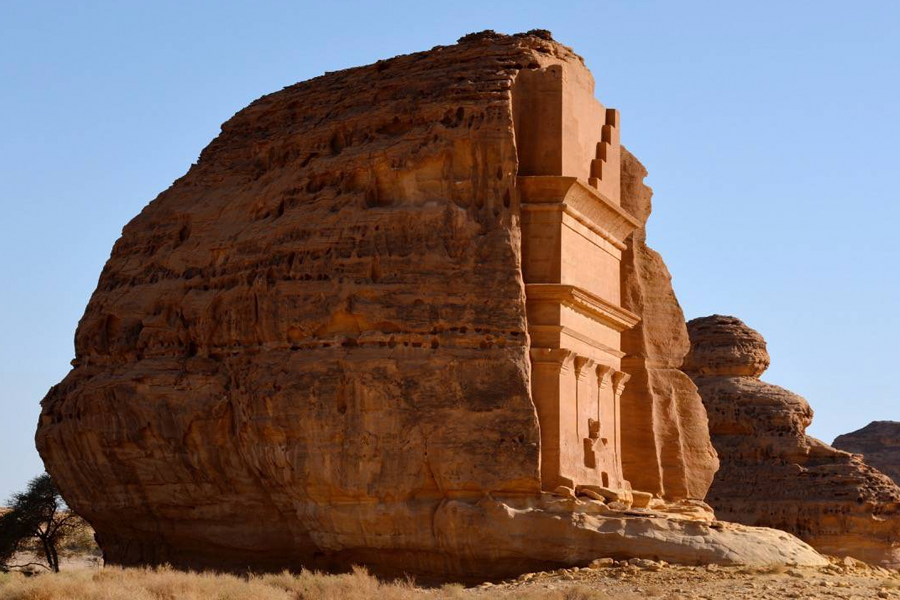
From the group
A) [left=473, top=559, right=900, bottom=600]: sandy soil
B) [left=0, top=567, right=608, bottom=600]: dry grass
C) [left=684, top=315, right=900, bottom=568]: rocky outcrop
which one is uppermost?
[left=684, top=315, right=900, bottom=568]: rocky outcrop

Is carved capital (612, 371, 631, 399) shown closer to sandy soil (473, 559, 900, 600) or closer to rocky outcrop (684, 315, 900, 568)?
sandy soil (473, 559, 900, 600)

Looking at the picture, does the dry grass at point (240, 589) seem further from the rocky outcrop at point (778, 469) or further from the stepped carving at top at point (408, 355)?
the rocky outcrop at point (778, 469)

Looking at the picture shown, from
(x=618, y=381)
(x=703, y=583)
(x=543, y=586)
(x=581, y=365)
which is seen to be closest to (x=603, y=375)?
(x=618, y=381)

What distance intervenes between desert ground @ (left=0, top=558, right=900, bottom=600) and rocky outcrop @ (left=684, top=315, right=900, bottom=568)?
19.5 metres

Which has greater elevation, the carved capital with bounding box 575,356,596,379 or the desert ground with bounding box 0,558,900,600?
the carved capital with bounding box 575,356,596,379

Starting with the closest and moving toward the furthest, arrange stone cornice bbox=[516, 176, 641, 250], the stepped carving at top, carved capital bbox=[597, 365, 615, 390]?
the stepped carving at top → stone cornice bbox=[516, 176, 641, 250] → carved capital bbox=[597, 365, 615, 390]

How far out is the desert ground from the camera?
1608cm

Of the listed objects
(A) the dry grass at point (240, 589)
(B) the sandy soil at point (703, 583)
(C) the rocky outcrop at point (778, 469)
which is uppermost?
(C) the rocky outcrop at point (778, 469)

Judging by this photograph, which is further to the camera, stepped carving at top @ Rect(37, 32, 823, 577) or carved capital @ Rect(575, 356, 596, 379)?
carved capital @ Rect(575, 356, 596, 379)

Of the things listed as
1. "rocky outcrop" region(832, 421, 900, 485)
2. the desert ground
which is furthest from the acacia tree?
"rocky outcrop" region(832, 421, 900, 485)

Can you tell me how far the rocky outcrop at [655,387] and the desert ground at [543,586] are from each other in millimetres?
4974

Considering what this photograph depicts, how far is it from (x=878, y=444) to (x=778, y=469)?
21.4 metres

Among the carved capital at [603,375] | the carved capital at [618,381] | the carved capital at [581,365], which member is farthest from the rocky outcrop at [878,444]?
the carved capital at [581,365]

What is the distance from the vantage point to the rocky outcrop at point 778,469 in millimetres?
37219
